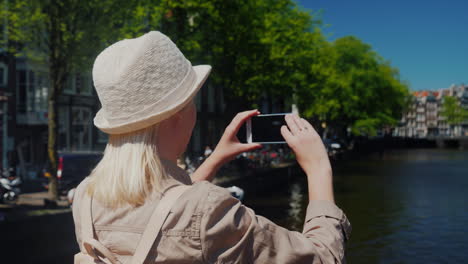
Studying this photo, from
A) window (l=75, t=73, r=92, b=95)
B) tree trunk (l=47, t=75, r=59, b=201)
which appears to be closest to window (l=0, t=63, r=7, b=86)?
window (l=75, t=73, r=92, b=95)

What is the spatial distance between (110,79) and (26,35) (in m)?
11.8

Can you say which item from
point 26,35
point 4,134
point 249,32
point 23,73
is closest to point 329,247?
point 26,35

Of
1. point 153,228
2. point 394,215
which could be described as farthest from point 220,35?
point 153,228

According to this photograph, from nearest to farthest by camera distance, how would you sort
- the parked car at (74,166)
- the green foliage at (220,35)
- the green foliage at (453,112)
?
the green foliage at (220,35) → the parked car at (74,166) → the green foliage at (453,112)

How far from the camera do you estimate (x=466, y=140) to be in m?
85.1

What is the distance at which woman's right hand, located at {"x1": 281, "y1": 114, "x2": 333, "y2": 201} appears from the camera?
4.68 ft

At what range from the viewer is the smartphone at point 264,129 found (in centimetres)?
160

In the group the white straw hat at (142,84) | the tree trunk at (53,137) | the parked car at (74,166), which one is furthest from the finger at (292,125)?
the parked car at (74,166)

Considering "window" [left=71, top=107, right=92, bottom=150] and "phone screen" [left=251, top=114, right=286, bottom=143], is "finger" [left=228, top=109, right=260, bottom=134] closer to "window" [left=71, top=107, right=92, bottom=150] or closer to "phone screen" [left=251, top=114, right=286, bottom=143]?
"phone screen" [left=251, top=114, right=286, bottom=143]

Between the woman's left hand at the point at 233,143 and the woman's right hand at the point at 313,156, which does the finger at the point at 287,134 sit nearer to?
the woman's right hand at the point at 313,156

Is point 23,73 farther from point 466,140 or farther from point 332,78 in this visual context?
point 466,140

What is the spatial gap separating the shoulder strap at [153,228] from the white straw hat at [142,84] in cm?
23

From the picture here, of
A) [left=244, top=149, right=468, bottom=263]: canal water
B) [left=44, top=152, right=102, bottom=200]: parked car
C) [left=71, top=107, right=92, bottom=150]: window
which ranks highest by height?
[left=71, top=107, right=92, bottom=150]: window

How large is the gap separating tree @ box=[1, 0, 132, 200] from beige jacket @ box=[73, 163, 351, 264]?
10883 mm
